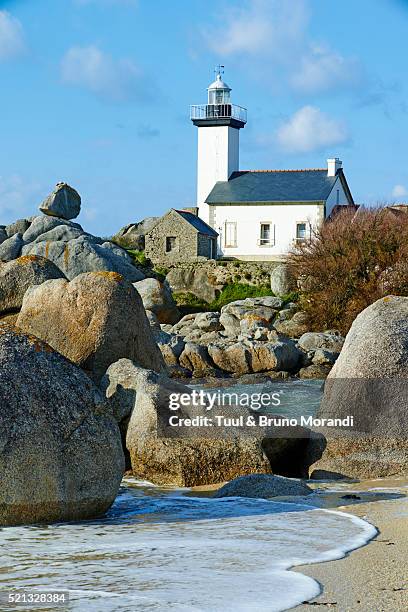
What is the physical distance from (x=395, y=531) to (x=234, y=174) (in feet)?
195

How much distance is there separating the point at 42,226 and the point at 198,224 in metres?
10.9

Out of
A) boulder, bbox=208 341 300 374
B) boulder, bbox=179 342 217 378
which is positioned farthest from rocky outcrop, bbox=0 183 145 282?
boulder, bbox=208 341 300 374

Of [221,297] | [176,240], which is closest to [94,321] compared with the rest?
[221,297]

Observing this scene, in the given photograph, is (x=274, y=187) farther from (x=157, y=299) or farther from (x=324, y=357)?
(x=324, y=357)

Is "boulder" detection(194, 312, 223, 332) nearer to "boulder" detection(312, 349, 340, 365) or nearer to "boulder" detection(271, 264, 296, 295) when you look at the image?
"boulder" detection(271, 264, 296, 295)

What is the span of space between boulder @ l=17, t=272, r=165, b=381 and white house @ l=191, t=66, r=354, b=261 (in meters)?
46.7

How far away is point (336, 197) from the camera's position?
64375 mm

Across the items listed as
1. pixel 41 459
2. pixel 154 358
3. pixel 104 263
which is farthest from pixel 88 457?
pixel 104 263

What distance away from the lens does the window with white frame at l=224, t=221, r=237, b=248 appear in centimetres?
6419

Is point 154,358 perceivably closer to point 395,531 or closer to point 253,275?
point 395,531

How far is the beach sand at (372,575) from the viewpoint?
6.28 meters

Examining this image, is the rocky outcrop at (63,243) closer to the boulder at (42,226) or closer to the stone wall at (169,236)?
the boulder at (42,226)

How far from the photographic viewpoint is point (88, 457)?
9062mm

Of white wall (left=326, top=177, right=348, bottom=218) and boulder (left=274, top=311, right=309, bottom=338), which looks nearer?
boulder (left=274, top=311, right=309, bottom=338)
